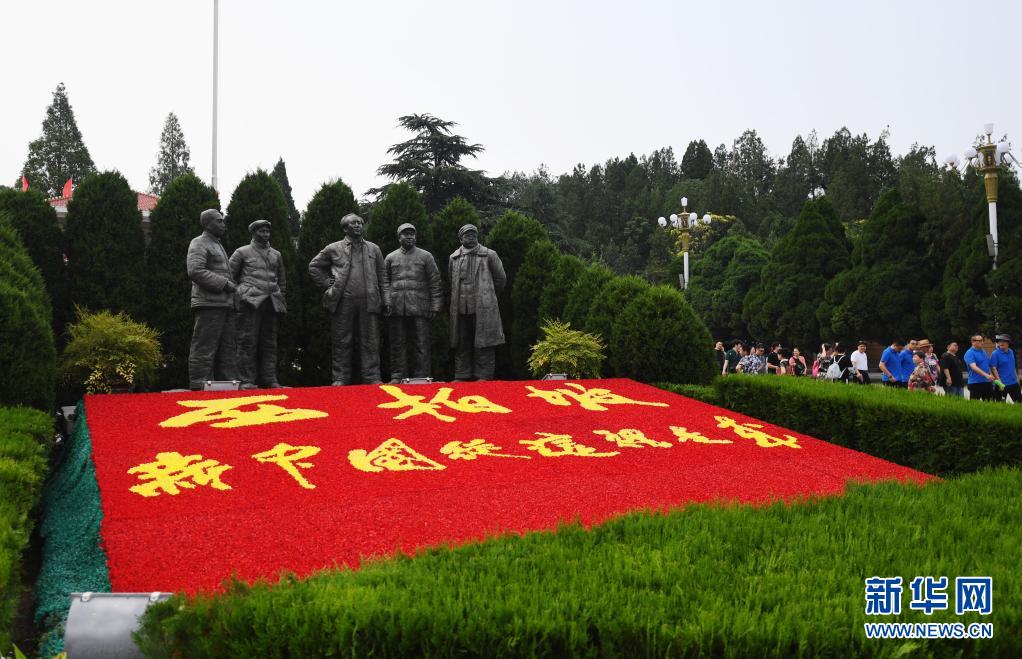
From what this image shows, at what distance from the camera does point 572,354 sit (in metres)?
9.59

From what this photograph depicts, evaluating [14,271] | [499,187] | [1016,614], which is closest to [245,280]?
[14,271]

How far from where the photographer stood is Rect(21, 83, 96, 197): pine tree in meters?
38.8

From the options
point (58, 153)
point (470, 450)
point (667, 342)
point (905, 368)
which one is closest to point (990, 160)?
point (905, 368)

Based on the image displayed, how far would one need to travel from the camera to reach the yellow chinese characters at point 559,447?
5.76m

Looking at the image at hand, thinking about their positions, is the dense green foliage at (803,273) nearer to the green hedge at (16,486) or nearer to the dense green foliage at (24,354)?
the dense green foliage at (24,354)

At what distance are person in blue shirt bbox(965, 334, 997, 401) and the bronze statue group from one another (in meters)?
5.86

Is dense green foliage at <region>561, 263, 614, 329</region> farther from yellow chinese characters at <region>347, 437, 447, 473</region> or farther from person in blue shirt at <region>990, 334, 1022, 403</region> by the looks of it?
→ yellow chinese characters at <region>347, 437, 447, 473</region>

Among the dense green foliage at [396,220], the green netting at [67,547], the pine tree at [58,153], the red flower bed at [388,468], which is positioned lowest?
the green netting at [67,547]

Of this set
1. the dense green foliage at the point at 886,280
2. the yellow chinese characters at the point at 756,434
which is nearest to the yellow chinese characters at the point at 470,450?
the yellow chinese characters at the point at 756,434

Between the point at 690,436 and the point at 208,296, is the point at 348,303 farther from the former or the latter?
the point at 690,436

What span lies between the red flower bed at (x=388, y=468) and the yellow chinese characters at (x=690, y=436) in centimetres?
3

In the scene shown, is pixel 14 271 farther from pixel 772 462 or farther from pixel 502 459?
pixel 772 462

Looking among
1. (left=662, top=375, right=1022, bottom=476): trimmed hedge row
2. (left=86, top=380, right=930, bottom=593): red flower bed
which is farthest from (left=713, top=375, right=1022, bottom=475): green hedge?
(left=86, top=380, right=930, bottom=593): red flower bed

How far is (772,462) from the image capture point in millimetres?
5672
